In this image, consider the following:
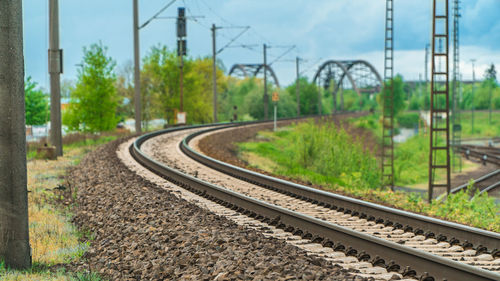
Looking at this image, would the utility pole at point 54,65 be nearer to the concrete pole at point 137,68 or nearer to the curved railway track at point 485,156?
the concrete pole at point 137,68

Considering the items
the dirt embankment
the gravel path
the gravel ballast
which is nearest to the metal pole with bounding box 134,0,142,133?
the dirt embankment

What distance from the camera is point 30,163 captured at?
70.4 feet

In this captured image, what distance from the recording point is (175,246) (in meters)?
7.95

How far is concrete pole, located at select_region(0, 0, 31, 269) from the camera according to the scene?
7848 millimetres

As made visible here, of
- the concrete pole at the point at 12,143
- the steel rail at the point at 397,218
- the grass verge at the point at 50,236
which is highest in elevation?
the concrete pole at the point at 12,143

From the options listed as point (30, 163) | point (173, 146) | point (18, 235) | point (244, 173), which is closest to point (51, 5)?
point (30, 163)

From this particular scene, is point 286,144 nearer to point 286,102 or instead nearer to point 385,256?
point 385,256

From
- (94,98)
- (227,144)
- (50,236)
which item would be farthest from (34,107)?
(50,236)

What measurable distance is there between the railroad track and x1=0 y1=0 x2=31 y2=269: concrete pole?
3.82m

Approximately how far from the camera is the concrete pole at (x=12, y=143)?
785cm

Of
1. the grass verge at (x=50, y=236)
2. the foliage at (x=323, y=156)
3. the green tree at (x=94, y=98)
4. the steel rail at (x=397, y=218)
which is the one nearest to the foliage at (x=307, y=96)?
the green tree at (x=94, y=98)

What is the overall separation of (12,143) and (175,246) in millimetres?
2490

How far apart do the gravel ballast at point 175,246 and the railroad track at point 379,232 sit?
81 centimetres

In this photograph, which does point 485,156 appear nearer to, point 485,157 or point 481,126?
point 485,157
